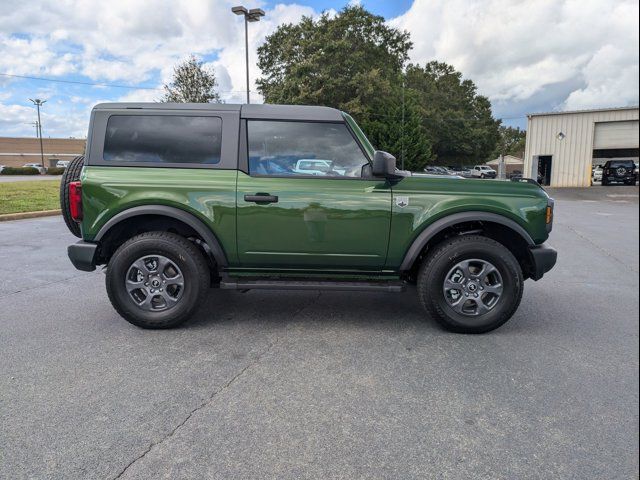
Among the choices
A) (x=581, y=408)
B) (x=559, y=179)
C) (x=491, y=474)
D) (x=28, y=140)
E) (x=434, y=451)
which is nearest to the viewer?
(x=491, y=474)

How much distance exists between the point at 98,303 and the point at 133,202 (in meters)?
1.51

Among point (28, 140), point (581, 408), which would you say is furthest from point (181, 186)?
point (28, 140)

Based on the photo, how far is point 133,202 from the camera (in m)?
3.90

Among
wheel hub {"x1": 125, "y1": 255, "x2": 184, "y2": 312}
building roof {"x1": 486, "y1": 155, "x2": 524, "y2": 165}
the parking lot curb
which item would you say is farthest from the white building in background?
building roof {"x1": 486, "y1": 155, "x2": 524, "y2": 165}

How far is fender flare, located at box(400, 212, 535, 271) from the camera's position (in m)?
3.86

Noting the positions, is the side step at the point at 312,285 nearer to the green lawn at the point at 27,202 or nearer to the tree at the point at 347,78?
the green lawn at the point at 27,202

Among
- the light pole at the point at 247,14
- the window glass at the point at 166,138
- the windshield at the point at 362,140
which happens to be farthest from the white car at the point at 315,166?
the light pole at the point at 247,14

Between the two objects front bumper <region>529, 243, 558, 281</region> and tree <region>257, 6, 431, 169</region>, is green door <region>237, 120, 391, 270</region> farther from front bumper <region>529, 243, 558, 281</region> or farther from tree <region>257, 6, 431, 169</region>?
tree <region>257, 6, 431, 169</region>

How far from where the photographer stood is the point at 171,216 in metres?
3.86

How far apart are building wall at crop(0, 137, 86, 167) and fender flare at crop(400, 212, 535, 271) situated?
80824mm

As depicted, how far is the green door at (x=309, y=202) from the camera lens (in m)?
3.87

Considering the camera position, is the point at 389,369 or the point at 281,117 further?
the point at 281,117

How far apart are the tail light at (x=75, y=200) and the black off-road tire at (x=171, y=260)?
0.47 metres

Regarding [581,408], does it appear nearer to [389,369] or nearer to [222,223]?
[389,369]
